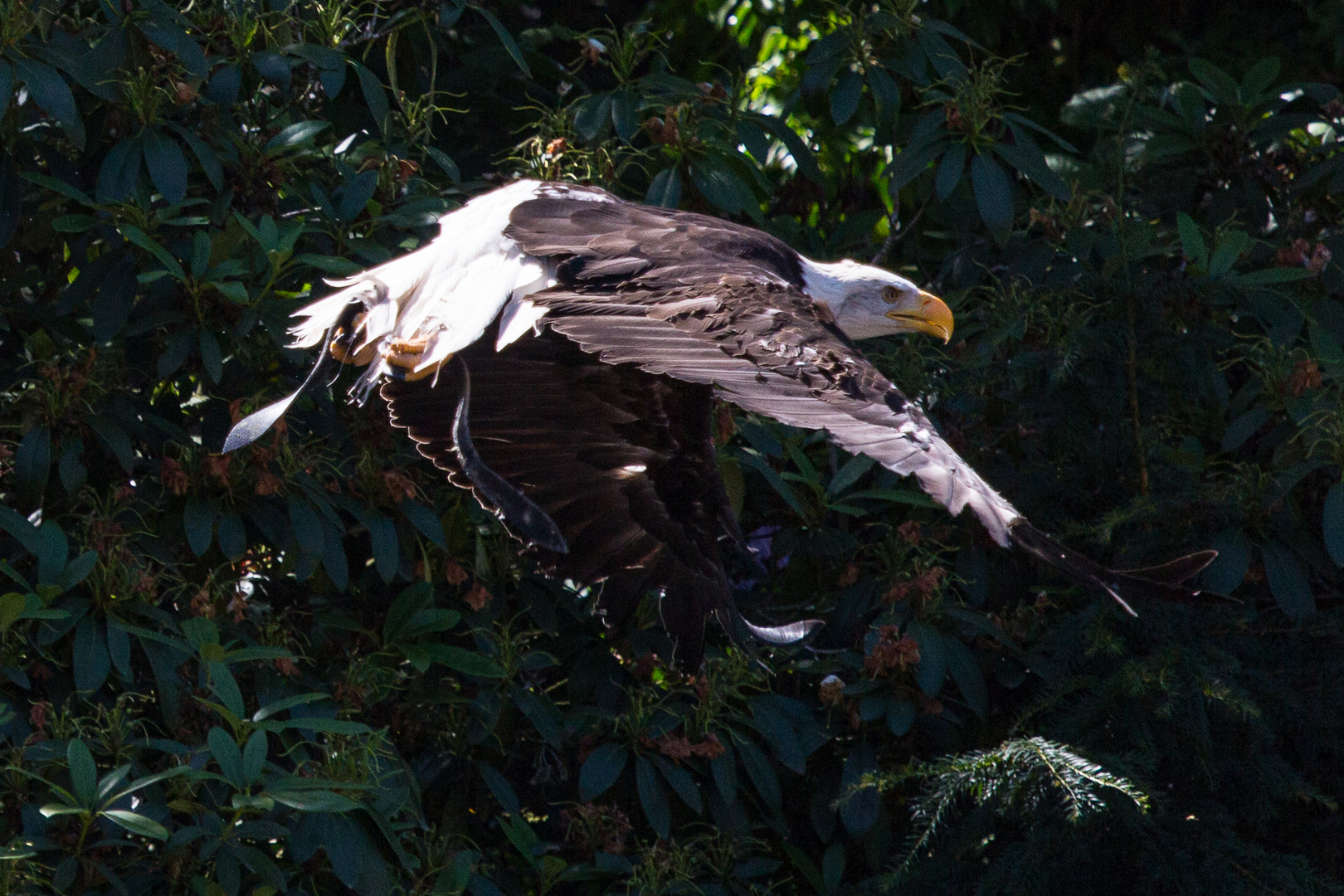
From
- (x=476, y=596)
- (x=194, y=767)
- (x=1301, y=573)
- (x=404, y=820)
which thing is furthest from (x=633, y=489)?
(x=1301, y=573)

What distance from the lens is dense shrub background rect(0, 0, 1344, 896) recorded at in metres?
3.03

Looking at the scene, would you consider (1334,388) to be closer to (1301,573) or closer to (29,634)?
(1301,573)

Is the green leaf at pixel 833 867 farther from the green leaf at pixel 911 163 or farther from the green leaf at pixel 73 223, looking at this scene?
the green leaf at pixel 73 223

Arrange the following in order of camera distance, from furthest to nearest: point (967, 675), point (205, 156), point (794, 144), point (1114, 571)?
point (794, 144)
point (967, 675)
point (205, 156)
point (1114, 571)

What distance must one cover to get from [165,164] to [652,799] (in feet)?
5.62

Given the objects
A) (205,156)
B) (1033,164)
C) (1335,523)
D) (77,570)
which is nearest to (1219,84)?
(1033,164)

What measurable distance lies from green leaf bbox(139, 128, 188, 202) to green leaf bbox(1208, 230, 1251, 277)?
2287mm

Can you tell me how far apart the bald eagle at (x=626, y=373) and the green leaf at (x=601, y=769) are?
0.98 feet

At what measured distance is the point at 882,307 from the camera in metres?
3.55

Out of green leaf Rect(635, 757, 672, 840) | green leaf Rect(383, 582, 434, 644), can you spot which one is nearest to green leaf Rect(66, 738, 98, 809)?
green leaf Rect(383, 582, 434, 644)

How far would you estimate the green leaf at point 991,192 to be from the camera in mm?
3680

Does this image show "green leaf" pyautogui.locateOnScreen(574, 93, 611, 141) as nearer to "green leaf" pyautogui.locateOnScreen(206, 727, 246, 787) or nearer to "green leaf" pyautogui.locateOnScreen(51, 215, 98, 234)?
"green leaf" pyautogui.locateOnScreen(51, 215, 98, 234)

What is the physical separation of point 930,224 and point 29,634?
2.69 m

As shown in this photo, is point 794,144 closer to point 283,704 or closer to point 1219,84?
point 1219,84
